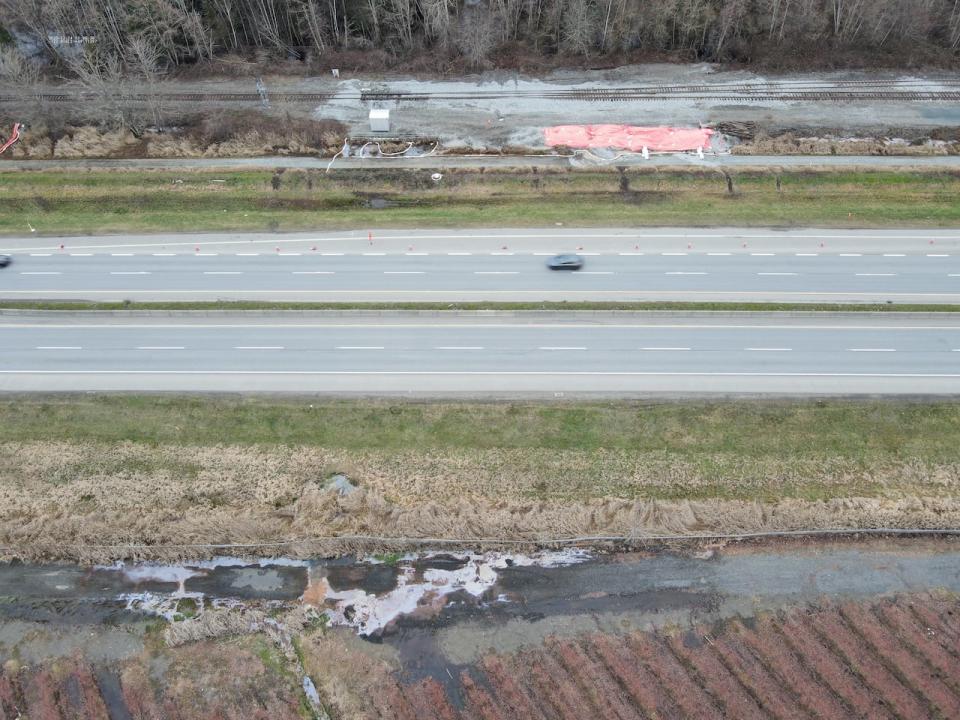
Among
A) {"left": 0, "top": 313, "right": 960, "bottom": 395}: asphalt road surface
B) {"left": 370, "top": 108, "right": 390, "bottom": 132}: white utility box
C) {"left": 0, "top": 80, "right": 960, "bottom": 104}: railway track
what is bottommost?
{"left": 0, "top": 313, "right": 960, "bottom": 395}: asphalt road surface

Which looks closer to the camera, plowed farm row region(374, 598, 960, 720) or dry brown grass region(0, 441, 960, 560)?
plowed farm row region(374, 598, 960, 720)

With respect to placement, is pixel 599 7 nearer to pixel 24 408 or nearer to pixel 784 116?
pixel 784 116

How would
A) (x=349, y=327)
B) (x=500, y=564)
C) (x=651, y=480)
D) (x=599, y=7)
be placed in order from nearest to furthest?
1. (x=500, y=564)
2. (x=651, y=480)
3. (x=349, y=327)
4. (x=599, y=7)

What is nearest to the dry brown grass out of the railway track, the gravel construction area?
the gravel construction area

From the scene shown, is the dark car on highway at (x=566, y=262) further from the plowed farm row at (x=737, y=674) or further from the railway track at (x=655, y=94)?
the plowed farm row at (x=737, y=674)

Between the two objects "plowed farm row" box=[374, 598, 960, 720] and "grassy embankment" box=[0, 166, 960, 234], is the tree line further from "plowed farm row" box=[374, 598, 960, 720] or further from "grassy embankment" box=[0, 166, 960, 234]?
"plowed farm row" box=[374, 598, 960, 720]

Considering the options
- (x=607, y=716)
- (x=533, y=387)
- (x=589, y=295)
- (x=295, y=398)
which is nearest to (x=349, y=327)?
(x=295, y=398)
